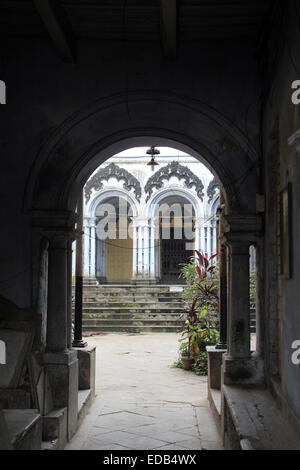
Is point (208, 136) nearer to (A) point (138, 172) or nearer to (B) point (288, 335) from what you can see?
(B) point (288, 335)

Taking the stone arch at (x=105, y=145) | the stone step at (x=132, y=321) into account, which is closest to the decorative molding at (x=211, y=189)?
the stone step at (x=132, y=321)

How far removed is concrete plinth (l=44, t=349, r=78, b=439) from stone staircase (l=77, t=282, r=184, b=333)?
31.8ft

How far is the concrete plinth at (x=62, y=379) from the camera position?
579 cm

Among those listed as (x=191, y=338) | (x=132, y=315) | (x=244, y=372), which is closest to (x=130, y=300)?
(x=132, y=315)

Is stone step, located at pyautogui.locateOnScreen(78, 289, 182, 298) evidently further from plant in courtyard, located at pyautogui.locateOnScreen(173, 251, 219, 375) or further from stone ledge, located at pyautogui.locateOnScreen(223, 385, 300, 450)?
stone ledge, located at pyautogui.locateOnScreen(223, 385, 300, 450)

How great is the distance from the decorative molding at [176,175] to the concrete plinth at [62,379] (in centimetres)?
1570

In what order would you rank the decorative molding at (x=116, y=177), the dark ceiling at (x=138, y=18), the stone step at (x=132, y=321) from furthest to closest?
1. the decorative molding at (x=116, y=177)
2. the stone step at (x=132, y=321)
3. the dark ceiling at (x=138, y=18)

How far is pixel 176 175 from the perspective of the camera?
21.4 metres

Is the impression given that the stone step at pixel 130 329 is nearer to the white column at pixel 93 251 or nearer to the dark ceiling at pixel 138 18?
the white column at pixel 93 251

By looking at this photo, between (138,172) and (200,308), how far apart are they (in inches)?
462

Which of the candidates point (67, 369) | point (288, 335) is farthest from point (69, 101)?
point (288, 335)

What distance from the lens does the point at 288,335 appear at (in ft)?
15.0

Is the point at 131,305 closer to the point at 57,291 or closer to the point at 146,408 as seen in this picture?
the point at 146,408

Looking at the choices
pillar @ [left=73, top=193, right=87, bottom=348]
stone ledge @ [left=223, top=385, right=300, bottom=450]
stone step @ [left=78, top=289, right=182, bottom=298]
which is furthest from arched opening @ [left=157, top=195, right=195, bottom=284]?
stone ledge @ [left=223, top=385, right=300, bottom=450]
